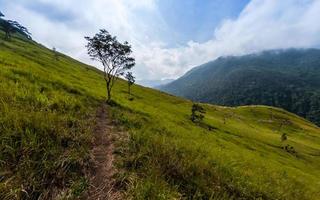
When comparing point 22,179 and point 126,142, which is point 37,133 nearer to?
point 22,179

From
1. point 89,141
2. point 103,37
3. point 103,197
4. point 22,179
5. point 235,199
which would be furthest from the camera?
point 103,37

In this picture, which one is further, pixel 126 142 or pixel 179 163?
pixel 126 142

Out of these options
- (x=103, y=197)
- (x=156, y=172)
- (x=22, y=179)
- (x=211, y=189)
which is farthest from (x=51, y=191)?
(x=211, y=189)

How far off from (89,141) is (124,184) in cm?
294

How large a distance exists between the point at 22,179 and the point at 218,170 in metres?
7.09

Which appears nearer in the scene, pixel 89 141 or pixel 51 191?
pixel 51 191

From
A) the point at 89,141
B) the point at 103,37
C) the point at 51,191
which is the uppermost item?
the point at 103,37

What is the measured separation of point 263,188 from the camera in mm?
11281

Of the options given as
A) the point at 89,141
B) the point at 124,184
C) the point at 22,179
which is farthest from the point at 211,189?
the point at 22,179

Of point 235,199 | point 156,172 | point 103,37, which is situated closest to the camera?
point 156,172

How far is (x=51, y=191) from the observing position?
7.01m

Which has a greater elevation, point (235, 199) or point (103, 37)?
point (103, 37)

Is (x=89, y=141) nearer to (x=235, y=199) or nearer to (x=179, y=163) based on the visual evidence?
(x=179, y=163)

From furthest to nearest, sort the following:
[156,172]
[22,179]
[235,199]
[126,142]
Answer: [126,142] < [235,199] < [156,172] < [22,179]
